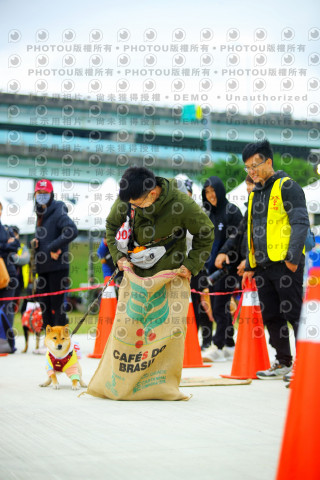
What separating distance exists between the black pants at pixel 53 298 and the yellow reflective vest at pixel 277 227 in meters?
3.51

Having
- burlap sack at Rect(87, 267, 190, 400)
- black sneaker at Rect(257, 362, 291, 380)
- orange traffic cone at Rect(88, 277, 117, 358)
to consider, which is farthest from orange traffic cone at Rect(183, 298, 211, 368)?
burlap sack at Rect(87, 267, 190, 400)

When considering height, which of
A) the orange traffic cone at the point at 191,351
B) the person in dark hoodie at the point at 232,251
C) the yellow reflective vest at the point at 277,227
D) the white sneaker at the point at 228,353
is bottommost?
the white sneaker at the point at 228,353

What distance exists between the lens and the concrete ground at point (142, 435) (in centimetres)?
339

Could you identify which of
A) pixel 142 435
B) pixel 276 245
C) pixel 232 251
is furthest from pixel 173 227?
pixel 232 251

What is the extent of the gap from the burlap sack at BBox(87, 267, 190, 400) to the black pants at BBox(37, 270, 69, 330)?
3.80 metres

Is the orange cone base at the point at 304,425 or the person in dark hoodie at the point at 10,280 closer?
the orange cone base at the point at 304,425

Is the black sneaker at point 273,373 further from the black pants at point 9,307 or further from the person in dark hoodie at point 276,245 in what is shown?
the black pants at point 9,307

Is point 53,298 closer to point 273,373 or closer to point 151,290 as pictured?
point 273,373

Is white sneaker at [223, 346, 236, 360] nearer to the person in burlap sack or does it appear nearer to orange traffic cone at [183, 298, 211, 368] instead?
orange traffic cone at [183, 298, 211, 368]

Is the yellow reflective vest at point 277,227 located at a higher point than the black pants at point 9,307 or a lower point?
higher

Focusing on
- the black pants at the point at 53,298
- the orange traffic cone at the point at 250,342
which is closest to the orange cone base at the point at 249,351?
the orange traffic cone at the point at 250,342

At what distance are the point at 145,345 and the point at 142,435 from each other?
61.9 inches

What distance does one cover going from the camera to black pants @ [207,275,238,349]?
370 inches

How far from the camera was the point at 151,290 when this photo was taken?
582 centimetres
